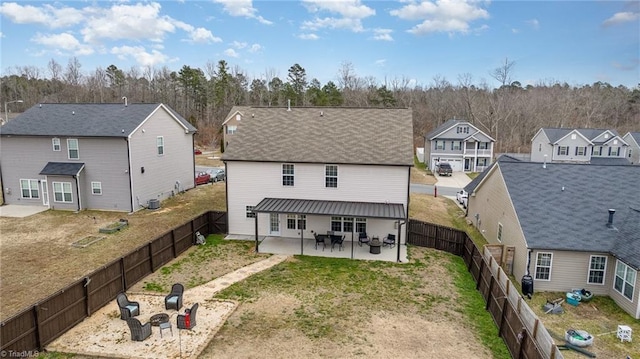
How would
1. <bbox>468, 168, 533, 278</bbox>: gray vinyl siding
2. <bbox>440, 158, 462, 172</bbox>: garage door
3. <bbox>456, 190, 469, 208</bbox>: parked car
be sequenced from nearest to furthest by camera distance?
<bbox>468, 168, 533, 278</bbox>: gray vinyl siding → <bbox>456, 190, 469, 208</bbox>: parked car → <bbox>440, 158, 462, 172</bbox>: garage door

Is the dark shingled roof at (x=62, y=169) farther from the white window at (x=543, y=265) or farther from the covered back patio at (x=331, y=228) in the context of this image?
the white window at (x=543, y=265)

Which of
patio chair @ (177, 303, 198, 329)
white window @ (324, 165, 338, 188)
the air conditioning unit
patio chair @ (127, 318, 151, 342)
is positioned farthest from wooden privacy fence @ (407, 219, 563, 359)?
the air conditioning unit

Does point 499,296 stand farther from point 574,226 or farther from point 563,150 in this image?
point 563,150

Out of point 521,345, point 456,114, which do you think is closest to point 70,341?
point 521,345

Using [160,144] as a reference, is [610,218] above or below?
below

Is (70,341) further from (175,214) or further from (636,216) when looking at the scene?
(636,216)

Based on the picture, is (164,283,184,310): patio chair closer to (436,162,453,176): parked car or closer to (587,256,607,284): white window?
(587,256,607,284): white window

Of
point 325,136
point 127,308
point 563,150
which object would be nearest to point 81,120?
point 325,136
